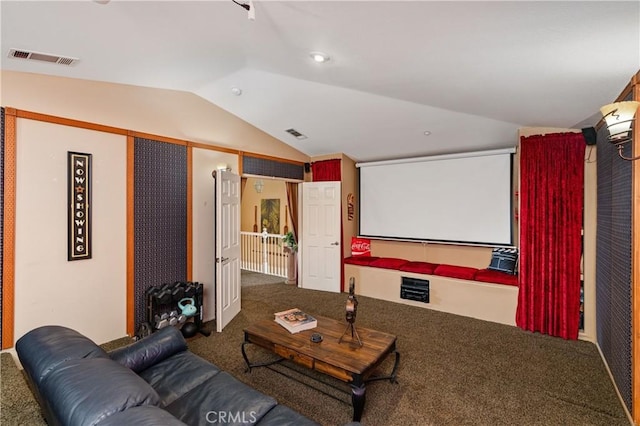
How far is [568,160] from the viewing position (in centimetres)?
358

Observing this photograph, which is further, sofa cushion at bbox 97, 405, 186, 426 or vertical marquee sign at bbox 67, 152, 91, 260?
vertical marquee sign at bbox 67, 152, 91, 260

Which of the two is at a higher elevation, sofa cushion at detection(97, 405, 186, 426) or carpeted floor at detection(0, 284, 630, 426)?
sofa cushion at detection(97, 405, 186, 426)

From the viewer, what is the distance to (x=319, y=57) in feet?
8.54

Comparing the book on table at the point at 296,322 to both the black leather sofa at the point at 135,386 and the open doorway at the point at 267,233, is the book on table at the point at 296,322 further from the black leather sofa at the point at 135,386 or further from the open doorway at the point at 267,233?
the open doorway at the point at 267,233

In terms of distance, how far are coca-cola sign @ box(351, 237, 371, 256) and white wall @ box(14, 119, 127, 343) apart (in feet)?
12.6

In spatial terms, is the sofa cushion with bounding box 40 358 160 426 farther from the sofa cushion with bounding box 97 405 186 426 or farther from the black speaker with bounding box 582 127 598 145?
the black speaker with bounding box 582 127 598 145

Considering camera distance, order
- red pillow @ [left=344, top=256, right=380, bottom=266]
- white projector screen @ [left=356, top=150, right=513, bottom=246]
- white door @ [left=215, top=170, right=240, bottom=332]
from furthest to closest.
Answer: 1. red pillow @ [left=344, top=256, right=380, bottom=266]
2. white projector screen @ [left=356, top=150, right=513, bottom=246]
3. white door @ [left=215, top=170, right=240, bottom=332]

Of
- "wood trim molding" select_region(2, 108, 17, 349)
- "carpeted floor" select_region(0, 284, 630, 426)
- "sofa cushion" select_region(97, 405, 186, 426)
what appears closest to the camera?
"sofa cushion" select_region(97, 405, 186, 426)

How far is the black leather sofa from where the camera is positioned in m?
1.10

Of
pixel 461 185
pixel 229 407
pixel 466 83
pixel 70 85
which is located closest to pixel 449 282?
pixel 461 185

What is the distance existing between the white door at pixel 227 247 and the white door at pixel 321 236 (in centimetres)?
173

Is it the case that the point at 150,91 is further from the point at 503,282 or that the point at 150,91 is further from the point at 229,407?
the point at 503,282

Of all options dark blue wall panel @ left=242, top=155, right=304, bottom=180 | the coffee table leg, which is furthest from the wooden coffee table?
dark blue wall panel @ left=242, top=155, right=304, bottom=180

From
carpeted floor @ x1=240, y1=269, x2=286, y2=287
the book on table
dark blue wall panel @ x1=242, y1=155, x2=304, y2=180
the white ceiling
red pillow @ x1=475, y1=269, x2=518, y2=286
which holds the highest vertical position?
the white ceiling
